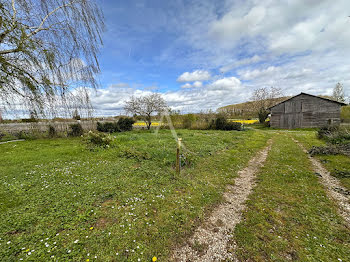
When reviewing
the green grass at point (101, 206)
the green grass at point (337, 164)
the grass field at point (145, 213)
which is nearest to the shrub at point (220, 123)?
the green grass at point (337, 164)

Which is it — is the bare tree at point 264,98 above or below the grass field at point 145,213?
above

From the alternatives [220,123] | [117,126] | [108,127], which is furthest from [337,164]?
[108,127]

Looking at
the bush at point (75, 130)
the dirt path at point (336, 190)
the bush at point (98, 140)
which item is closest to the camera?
the dirt path at point (336, 190)

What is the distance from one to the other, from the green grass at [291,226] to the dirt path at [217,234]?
0.20 metres

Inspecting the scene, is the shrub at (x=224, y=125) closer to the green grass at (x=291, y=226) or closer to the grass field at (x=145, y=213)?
the grass field at (x=145, y=213)

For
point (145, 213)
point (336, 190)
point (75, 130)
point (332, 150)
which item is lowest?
point (336, 190)

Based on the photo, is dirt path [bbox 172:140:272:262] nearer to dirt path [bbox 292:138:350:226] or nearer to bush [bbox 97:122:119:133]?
dirt path [bbox 292:138:350:226]

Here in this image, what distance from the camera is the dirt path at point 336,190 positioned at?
12.4 ft

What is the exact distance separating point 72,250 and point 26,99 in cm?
297

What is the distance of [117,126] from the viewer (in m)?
23.6

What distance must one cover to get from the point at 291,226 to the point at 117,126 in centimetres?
2420

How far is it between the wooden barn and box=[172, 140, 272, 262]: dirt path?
95.5 feet

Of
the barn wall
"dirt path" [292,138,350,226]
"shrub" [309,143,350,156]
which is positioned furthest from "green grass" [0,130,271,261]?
the barn wall

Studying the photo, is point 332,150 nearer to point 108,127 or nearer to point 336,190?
point 336,190
